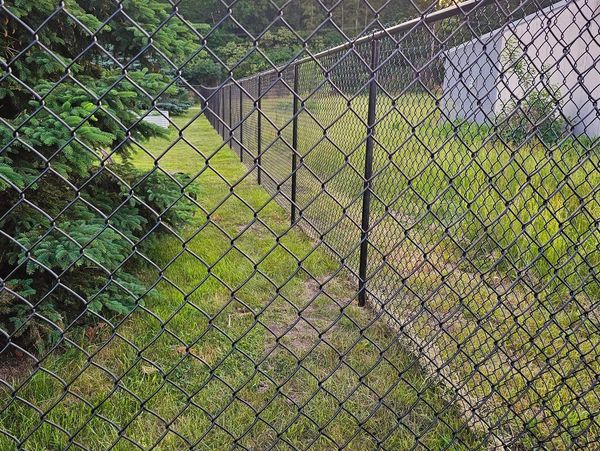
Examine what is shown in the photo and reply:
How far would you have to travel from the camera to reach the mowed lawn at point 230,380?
1621mm

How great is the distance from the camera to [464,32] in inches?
99.9

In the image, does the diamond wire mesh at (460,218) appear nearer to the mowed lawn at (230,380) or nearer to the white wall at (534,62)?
the white wall at (534,62)

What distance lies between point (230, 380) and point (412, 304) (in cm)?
127

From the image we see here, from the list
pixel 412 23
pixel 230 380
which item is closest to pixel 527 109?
pixel 412 23

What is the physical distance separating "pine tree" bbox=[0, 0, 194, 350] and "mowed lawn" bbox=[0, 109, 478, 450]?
234 mm

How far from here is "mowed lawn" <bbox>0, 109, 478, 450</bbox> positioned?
1621 mm

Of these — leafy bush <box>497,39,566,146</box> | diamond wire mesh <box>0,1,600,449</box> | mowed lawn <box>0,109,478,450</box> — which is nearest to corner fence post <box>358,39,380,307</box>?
diamond wire mesh <box>0,1,600,449</box>

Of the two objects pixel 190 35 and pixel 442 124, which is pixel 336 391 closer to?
pixel 442 124

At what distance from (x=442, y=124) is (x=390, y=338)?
1.21 m

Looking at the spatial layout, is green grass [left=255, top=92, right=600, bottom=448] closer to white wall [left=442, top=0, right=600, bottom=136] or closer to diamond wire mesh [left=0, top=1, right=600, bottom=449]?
diamond wire mesh [left=0, top=1, right=600, bottom=449]

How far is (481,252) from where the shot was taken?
3453 millimetres

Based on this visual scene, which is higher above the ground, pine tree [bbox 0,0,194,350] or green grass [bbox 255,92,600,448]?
green grass [bbox 255,92,600,448]

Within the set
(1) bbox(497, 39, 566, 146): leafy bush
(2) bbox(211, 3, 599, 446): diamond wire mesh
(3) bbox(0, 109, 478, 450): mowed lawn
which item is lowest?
(3) bbox(0, 109, 478, 450): mowed lawn

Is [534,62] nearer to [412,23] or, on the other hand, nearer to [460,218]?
[412,23]
